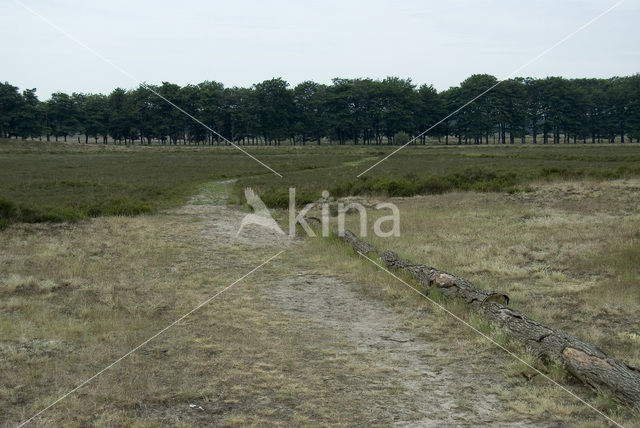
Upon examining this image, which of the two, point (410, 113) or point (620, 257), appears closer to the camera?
point (620, 257)

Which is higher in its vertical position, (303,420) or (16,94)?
(16,94)

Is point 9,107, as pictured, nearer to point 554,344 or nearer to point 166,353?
point 166,353

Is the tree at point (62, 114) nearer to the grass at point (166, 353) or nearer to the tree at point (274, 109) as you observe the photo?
the tree at point (274, 109)

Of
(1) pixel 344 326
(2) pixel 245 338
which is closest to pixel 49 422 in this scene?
(2) pixel 245 338

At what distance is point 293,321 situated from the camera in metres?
10.2

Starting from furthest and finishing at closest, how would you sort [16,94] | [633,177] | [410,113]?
[410,113] → [16,94] → [633,177]

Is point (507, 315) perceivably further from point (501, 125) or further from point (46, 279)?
point (501, 125)

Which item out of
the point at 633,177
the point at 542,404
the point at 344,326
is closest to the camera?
the point at 542,404

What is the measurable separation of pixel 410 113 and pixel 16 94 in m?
88.5

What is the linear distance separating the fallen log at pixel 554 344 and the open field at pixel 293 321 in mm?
220

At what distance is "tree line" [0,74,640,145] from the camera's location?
125 meters

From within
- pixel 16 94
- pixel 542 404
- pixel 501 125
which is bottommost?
pixel 542 404

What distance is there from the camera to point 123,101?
133 metres

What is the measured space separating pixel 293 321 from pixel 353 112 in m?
124
